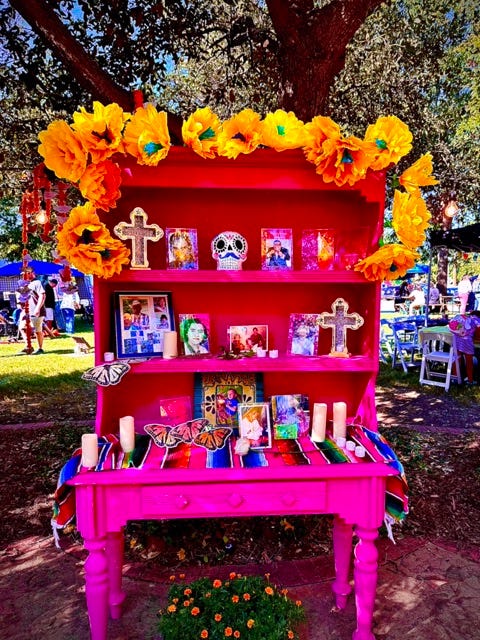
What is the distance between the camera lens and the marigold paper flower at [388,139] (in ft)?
7.11

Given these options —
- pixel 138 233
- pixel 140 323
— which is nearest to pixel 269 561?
pixel 140 323

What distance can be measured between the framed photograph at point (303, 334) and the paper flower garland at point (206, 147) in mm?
600

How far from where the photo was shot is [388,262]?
7.47 feet

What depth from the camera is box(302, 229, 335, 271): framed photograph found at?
8.87ft

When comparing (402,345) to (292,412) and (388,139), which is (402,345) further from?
(388,139)

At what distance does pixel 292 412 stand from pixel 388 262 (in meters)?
1.04

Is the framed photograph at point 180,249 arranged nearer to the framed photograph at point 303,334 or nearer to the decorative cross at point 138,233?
the decorative cross at point 138,233

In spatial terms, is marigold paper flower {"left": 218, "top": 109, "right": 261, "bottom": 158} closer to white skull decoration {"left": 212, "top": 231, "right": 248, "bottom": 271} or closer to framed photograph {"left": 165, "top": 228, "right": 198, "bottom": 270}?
white skull decoration {"left": 212, "top": 231, "right": 248, "bottom": 271}

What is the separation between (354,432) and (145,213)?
169 cm

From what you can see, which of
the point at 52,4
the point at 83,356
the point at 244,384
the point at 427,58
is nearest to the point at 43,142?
the point at 244,384

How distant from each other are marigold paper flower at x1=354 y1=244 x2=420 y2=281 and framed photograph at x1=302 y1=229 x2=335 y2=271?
0.34 meters

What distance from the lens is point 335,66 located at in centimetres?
353

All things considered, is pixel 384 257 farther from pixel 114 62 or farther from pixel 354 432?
pixel 114 62

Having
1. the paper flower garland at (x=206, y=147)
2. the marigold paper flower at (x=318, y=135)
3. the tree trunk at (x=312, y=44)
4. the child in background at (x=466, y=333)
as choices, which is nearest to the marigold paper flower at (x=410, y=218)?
the paper flower garland at (x=206, y=147)
